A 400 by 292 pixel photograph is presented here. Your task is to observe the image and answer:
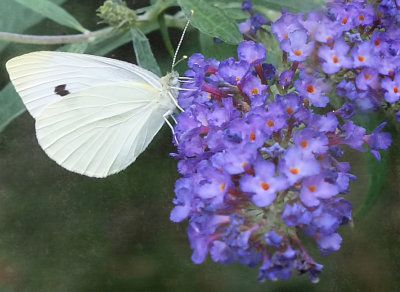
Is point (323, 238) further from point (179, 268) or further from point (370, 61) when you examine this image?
point (179, 268)

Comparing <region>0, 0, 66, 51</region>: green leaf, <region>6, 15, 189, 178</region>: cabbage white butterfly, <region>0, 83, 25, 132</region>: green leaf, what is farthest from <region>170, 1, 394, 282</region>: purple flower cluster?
<region>0, 0, 66, 51</region>: green leaf

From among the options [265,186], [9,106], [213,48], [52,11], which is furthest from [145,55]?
[265,186]

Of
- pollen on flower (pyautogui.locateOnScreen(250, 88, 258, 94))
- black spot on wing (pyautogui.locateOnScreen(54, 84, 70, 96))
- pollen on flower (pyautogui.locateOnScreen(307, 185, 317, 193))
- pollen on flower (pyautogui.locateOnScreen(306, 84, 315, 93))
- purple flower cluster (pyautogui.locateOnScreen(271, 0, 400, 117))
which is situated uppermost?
purple flower cluster (pyautogui.locateOnScreen(271, 0, 400, 117))

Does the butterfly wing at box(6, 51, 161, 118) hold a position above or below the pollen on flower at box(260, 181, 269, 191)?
below

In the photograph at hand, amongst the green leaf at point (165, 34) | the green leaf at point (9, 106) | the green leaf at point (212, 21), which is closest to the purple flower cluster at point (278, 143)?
the green leaf at point (212, 21)

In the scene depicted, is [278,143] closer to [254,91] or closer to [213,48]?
[254,91]

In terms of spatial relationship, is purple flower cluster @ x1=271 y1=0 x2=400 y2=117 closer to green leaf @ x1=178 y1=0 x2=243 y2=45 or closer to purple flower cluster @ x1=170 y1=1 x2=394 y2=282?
purple flower cluster @ x1=170 y1=1 x2=394 y2=282

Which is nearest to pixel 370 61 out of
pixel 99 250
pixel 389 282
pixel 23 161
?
pixel 389 282

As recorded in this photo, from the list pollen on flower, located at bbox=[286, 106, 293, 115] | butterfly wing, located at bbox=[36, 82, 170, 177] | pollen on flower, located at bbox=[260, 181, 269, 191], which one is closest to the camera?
pollen on flower, located at bbox=[260, 181, 269, 191]
